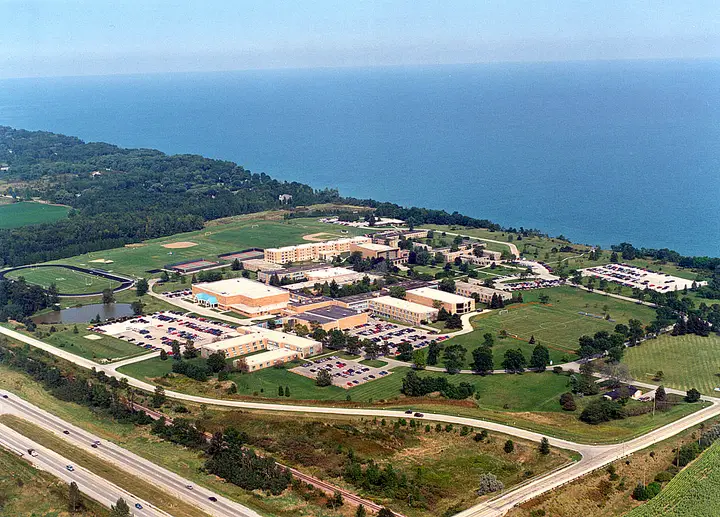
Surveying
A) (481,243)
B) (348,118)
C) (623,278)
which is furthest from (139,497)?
(348,118)

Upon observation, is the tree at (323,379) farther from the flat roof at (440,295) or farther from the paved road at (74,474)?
the flat roof at (440,295)

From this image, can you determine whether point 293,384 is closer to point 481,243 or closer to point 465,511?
point 465,511

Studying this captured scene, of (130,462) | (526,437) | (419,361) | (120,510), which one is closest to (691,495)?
(526,437)

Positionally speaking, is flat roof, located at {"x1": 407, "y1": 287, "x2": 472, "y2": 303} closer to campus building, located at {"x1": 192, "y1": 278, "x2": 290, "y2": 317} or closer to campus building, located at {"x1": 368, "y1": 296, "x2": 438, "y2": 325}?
campus building, located at {"x1": 368, "y1": 296, "x2": 438, "y2": 325}

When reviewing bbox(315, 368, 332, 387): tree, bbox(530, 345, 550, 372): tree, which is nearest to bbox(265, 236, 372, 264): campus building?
bbox(315, 368, 332, 387): tree

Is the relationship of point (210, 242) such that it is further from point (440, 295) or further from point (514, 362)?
point (514, 362)

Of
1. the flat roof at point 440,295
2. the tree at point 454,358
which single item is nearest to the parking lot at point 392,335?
the tree at point 454,358
